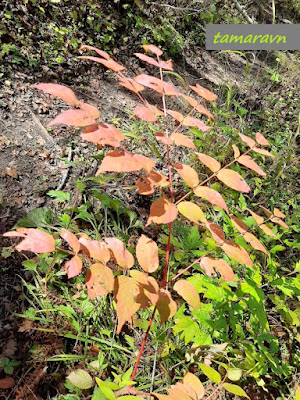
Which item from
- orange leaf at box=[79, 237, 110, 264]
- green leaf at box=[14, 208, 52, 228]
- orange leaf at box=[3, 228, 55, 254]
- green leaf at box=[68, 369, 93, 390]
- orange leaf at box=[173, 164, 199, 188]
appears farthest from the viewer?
green leaf at box=[14, 208, 52, 228]

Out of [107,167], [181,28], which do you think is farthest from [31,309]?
[181,28]

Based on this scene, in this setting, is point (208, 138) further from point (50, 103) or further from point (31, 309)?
point (31, 309)

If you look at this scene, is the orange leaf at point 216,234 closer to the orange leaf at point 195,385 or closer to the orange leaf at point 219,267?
the orange leaf at point 219,267

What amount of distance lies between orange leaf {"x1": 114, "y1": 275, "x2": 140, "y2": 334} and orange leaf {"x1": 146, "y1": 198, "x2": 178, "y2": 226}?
0.53 feet

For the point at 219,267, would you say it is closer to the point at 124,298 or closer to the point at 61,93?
the point at 124,298

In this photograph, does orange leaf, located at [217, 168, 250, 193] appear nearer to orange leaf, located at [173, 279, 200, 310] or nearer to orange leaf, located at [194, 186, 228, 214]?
orange leaf, located at [194, 186, 228, 214]

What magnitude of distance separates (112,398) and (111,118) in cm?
205

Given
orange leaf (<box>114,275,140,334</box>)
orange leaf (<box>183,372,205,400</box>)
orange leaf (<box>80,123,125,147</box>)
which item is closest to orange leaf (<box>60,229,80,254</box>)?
orange leaf (<box>114,275,140,334</box>)

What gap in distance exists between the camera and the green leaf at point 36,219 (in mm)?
1437

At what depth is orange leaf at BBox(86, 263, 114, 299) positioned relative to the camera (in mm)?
688

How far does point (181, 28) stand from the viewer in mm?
3766

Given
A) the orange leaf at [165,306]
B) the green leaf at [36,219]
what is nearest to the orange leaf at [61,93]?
the orange leaf at [165,306]

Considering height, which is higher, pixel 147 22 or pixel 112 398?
pixel 147 22

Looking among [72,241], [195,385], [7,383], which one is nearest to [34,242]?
[72,241]
